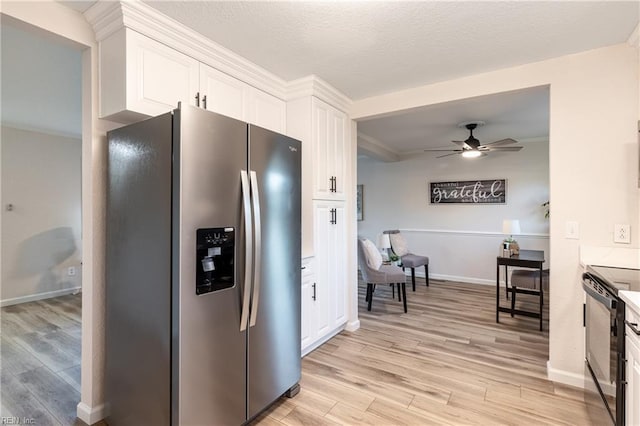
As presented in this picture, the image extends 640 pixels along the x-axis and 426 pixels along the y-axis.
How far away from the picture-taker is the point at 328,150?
114 inches

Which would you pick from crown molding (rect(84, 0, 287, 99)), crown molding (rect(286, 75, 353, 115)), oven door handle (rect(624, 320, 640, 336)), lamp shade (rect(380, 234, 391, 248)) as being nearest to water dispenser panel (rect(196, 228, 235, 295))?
crown molding (rect(84, 0, 287, 99))

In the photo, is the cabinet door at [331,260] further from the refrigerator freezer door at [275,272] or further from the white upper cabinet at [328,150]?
the refrigerator freezer door at [275,272]

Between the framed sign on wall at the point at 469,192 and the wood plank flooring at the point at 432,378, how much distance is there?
7.63 ft

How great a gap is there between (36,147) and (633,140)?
6.67 m

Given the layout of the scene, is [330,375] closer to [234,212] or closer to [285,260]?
[285,260]

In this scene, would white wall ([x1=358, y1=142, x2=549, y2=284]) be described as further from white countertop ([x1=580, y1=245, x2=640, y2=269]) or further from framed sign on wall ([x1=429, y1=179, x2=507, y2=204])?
white countertop ([x1=580, y1=245, x2=640, y2=269])

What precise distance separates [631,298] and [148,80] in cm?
264

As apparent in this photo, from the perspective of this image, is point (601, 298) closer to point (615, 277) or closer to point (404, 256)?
point (615, 277)

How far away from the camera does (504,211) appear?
5.23 m

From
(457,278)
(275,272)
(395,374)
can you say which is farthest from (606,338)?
(457,278)

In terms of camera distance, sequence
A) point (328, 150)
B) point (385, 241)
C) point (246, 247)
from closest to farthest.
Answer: point (246, 247) < point (328, 150) < point (385, 241)

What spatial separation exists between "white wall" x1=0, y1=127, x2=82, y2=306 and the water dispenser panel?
4.47m

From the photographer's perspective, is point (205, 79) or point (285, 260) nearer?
point (285, 260)

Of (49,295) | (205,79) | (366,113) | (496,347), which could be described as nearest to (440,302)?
→ (496,347)
